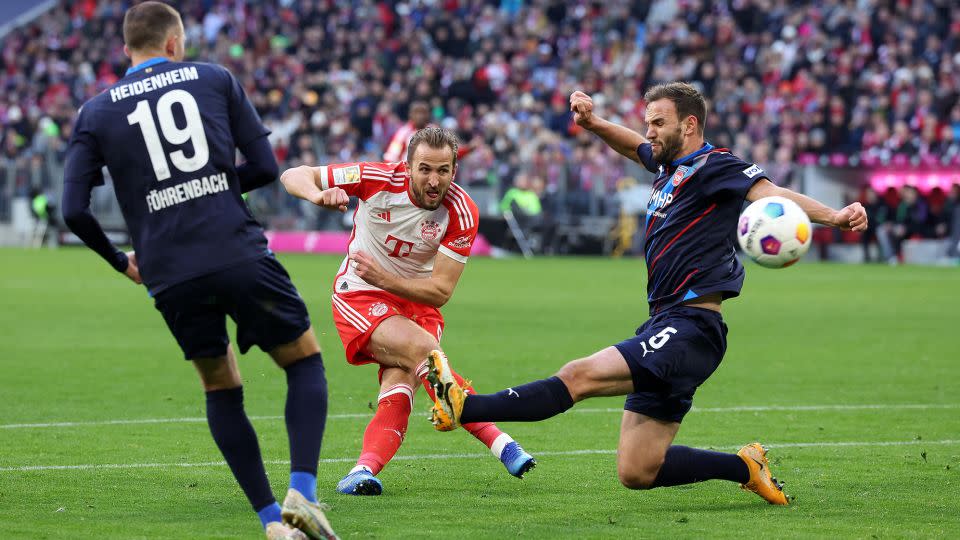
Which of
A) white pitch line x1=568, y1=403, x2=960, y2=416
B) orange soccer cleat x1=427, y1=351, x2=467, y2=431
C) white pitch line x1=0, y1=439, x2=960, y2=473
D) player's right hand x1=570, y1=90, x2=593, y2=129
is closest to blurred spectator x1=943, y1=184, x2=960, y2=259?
white pitch line x1=568, y1=403, x2=960, y2=416

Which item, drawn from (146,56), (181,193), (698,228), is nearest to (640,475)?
(698,228)

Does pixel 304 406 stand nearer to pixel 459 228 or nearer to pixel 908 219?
pixel 459 228

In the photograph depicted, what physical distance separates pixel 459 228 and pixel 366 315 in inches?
26.1

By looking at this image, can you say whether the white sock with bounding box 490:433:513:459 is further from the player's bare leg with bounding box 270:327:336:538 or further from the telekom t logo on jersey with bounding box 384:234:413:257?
the player's bare leg with bounding box 270:327:336:538

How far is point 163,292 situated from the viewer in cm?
539

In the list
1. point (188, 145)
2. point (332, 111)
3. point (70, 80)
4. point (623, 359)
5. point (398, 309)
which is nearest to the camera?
point (188, 145)

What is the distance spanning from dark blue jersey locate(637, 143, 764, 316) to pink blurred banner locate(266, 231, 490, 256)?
25096 mm

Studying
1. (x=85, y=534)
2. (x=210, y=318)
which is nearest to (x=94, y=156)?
(x=210, y=318)

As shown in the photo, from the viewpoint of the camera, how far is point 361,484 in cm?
674

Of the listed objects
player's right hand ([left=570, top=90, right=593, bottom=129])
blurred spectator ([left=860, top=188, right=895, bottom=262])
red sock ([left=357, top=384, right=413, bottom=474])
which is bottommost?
blurred spectator ([left=860, top=188, right=895, bottom=262])

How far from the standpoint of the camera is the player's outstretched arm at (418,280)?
6.63 m

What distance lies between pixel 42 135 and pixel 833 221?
33.7 meters

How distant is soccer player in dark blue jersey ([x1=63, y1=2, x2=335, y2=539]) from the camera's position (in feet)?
17.5

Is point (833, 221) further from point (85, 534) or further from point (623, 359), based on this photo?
point (85, 534)
